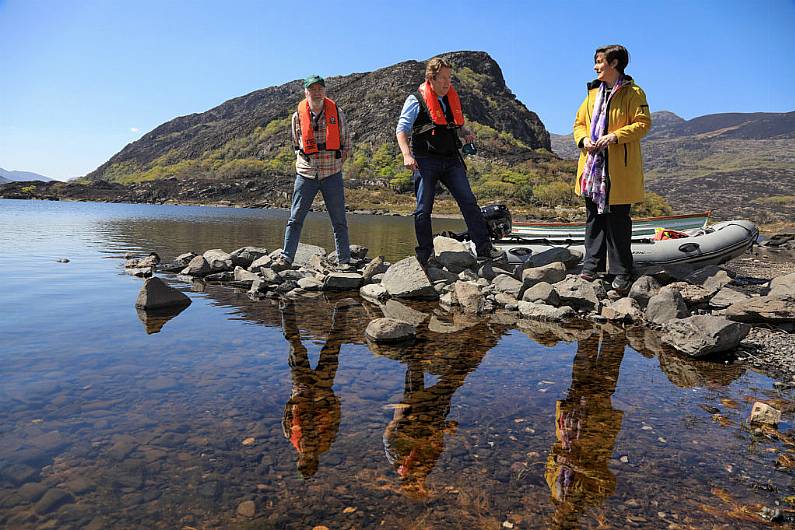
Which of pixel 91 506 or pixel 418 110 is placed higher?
pixel 418 110

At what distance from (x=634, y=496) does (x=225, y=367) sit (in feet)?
9.58

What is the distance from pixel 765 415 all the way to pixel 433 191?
4926mm

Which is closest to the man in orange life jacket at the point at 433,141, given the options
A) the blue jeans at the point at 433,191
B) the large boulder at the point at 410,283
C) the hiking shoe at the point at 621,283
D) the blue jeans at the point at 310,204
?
the blue jeans at the point at 433,191

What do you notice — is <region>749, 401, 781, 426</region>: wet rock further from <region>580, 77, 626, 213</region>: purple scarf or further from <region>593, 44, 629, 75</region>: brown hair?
<region>593, 44, 629, 75</region>: brown hair

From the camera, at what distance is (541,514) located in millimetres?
2125

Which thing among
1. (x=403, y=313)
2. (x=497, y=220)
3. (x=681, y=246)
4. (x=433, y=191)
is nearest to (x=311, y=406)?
(x=403, y=313)

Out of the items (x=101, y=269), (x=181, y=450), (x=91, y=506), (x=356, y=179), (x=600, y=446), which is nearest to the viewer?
(x=91, y=506)

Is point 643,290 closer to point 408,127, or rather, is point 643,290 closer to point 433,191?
Answer: point 433,191

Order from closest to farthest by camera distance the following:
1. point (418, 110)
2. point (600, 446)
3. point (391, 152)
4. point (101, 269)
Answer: point (600, 446) < point (418, 110) < point (101, 269) < point (391, 152)

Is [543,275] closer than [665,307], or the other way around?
[665,307]

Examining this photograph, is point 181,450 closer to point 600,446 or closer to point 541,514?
point 541,514

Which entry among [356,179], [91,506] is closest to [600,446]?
[91,506]

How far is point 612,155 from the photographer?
6.45 m

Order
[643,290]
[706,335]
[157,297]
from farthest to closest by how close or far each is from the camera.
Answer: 1. [643,290]
2. [157,297]
3. [706,335]
